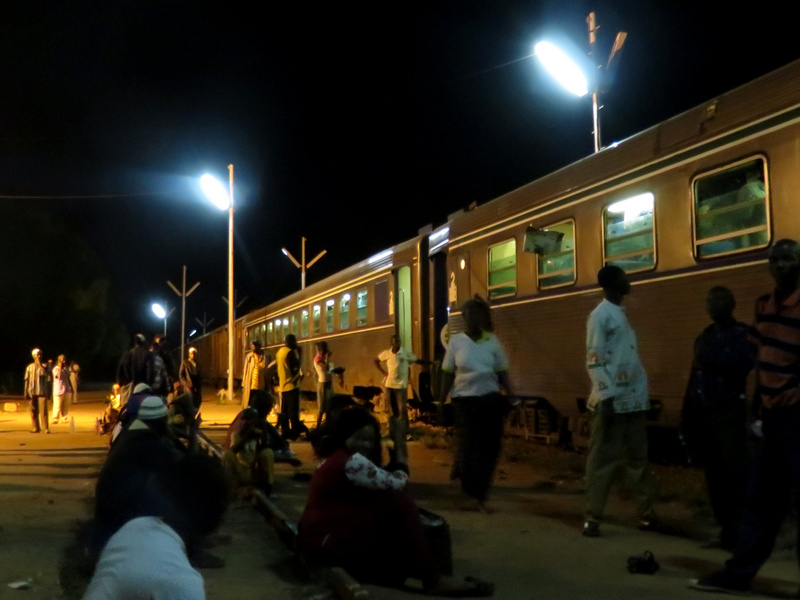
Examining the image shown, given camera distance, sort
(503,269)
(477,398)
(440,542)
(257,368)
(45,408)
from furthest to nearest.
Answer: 1. (45,408)
2. (257,368)
3. (503,269)
4. (477,398)
5. (440,542)

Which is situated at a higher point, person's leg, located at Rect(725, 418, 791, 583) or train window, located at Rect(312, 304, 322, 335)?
train window, located at Rect(312, 304, 322, 335)

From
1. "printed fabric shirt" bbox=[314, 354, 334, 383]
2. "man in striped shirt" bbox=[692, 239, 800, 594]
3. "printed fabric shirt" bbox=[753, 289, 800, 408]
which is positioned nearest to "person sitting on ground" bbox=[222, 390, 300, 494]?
"man in striped shirt" bbox=[692, 239, 800, 594]

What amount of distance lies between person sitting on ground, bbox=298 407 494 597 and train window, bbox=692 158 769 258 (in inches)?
169

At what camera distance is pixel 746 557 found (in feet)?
15.8

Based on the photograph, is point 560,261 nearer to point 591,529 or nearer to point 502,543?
point 591,529

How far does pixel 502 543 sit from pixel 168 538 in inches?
174

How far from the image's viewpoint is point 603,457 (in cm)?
646

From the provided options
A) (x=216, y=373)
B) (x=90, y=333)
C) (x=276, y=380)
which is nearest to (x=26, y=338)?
(x=90, y=333)

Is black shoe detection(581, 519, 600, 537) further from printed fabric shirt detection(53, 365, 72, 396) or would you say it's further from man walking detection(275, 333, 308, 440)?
printed fabric shirt detection(53, 365, 72, 396)

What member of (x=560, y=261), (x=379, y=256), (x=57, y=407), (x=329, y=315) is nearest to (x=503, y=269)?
(x=560, y=261)

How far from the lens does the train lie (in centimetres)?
790

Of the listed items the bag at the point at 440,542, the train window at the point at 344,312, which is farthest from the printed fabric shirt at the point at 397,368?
the train window at the point at 344,312

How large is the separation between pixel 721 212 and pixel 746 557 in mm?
4352

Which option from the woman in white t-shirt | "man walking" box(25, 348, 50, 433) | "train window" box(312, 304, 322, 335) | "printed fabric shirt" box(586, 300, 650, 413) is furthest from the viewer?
"train window" box(312, 304, 322, 335)
